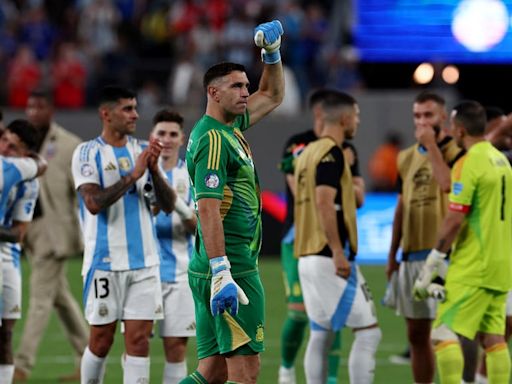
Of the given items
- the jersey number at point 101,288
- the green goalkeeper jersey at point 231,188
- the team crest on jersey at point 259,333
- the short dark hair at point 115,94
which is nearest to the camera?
the green goalkeeper jersey at point 231,188

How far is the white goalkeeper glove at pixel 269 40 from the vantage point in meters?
8.43

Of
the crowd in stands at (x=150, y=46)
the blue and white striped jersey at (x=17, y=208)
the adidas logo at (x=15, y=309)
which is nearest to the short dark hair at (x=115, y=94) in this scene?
the blue and white striped jersey at (x=17, y=208)

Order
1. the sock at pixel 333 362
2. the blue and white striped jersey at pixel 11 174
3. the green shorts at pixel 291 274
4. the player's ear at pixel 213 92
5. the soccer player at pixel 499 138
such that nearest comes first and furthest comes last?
the player's ear at pixel 213 92, the blue and white striped jersey at pixel 11 174, the soccer player at pixel 499 138, the sock at pixel 333 362, the green shorts at pixel 291 274

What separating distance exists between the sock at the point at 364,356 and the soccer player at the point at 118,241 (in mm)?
1562

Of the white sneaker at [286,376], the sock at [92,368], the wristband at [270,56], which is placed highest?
the wristband at [270,56]

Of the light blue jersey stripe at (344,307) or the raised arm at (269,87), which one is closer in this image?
the raised arm at (269,87)

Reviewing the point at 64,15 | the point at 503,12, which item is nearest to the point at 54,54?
the point at 64,15

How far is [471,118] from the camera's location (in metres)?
9.98

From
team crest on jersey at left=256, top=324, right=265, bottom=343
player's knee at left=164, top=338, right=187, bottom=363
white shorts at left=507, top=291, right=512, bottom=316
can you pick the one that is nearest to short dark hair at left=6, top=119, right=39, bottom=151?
player's knee at left=164, top=338, right=187, bottom=363

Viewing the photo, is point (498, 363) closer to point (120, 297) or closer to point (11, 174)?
point (120, 297)

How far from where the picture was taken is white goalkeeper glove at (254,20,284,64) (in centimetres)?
843

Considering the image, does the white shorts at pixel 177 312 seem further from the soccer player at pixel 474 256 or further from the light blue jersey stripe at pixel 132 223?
the soccer player at pixel 474 256

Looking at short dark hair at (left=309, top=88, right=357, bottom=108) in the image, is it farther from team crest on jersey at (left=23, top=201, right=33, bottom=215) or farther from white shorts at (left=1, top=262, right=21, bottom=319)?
white shorts at (left=1, top=262, right=21, bottom=319)

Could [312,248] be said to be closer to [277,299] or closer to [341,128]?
[341,128]
